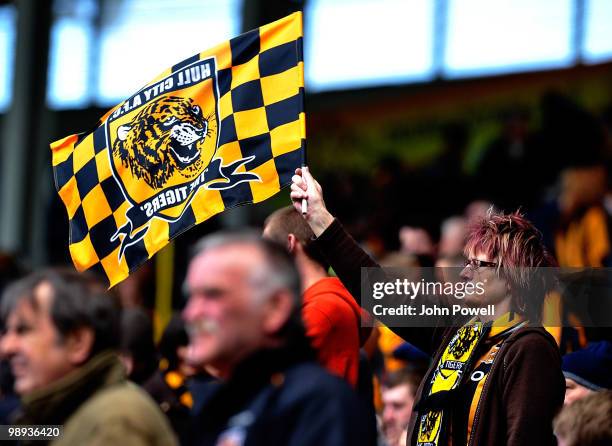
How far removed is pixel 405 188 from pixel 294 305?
740 centimetres

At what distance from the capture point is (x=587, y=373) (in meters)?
4.80

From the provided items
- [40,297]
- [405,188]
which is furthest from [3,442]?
[405,188]

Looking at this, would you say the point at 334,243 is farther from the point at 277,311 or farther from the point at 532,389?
the point at 277,311

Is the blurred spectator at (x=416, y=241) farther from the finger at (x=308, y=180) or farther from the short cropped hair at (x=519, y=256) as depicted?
the short cropped hair at (x=519, y=256)

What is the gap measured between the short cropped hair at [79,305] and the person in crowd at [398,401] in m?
3.01

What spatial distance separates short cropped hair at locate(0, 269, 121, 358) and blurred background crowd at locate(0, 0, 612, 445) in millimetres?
2427

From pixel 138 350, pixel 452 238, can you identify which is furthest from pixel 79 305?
pixel 452 238

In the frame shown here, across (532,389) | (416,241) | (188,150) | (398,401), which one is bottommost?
(398,401)

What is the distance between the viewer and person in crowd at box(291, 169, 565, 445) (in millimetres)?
3967

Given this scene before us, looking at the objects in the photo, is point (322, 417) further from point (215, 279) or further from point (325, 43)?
point (325, 43)

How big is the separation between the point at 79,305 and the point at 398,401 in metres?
3.15

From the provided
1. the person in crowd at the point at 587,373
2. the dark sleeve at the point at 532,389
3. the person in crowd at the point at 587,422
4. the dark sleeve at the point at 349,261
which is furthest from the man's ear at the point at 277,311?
the person in crowd at the point at 587,373

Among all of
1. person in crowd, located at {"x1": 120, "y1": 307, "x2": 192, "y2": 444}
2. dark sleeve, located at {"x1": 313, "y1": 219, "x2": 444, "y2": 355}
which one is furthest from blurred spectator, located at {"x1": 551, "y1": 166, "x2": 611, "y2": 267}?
dark sleeve, located at {"x1": 313, "y1": 219, "x2": 444, "y2": 355}

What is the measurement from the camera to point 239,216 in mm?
12266
